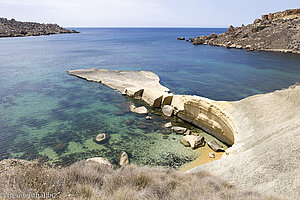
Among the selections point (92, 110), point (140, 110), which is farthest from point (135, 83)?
point (92, 110)

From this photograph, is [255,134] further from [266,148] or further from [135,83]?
[135,83]

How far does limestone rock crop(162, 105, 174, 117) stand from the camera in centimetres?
1979

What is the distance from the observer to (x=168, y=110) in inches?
786

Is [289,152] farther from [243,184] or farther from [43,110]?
[43,110]

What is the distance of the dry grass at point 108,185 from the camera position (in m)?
5.11

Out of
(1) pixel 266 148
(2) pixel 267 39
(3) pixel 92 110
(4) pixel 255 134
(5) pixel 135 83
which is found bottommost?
(3) pixel 92 110

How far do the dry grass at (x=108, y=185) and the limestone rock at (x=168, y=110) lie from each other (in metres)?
12.3

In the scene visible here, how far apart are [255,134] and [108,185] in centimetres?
975

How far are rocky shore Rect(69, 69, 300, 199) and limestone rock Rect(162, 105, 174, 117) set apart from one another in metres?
0.38

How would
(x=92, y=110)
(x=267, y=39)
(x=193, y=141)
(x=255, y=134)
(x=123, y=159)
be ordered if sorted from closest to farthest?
(x=255, y=134)
(x=123, y=159)
(x=193, y=141)
(x=92, y=110)
(x=267, y=39)

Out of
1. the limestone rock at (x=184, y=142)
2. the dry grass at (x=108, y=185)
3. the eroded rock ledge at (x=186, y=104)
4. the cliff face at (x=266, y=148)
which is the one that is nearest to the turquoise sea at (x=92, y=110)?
the limestone rock at (x=184, y=142)

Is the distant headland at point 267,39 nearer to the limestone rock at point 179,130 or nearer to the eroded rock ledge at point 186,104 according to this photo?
the eroded rock ledge at point 186,104

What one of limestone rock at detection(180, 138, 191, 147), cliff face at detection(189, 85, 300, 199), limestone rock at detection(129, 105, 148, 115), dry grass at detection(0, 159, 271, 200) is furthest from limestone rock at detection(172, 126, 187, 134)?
dry grass at detection(0, 159, 271, 200)

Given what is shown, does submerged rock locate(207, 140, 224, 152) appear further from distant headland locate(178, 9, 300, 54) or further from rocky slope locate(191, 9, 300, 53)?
rocky slope locate(191, 9, 300, 53)
